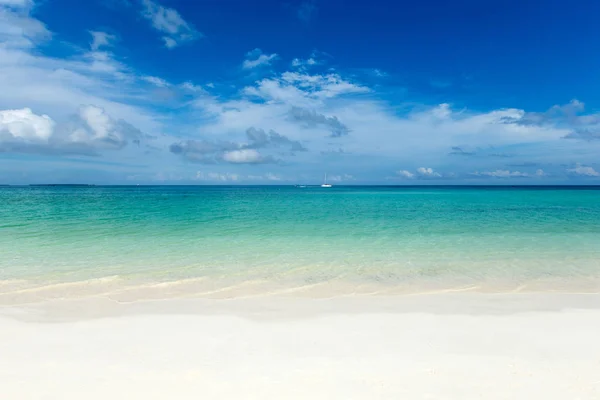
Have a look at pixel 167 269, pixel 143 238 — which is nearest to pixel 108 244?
pixel 143 238

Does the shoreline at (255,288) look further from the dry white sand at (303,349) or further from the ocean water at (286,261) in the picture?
the dry white sand at (303,349)

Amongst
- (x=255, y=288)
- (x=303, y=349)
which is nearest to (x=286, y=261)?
(x=255, y=288)

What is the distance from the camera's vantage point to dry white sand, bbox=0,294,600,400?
513cm

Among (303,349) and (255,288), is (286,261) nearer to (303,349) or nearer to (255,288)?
(255,288)

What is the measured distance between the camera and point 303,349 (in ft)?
21.1

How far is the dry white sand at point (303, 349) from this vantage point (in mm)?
5129

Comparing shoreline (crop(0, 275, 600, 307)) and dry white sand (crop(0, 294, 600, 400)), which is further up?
dry white sand (crop(0, 294, 600, 400))

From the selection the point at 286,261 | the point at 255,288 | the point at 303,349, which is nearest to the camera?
the point at 303,349

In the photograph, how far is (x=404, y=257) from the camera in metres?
15.2

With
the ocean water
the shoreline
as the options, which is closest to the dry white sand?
the shoreline

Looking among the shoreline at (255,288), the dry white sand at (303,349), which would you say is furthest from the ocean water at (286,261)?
the dry white sand at (303,349)

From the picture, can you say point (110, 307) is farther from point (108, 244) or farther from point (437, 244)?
point (437, 244)

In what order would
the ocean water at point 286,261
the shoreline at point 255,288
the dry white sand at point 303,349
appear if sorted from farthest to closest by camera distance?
the ocean water at point 286,261, the shoreline at point 255,288, the dry white sand at point 303,349

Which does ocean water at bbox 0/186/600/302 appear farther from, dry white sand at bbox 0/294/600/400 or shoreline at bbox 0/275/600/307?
dry white sand at bbox 0/294/600/400
